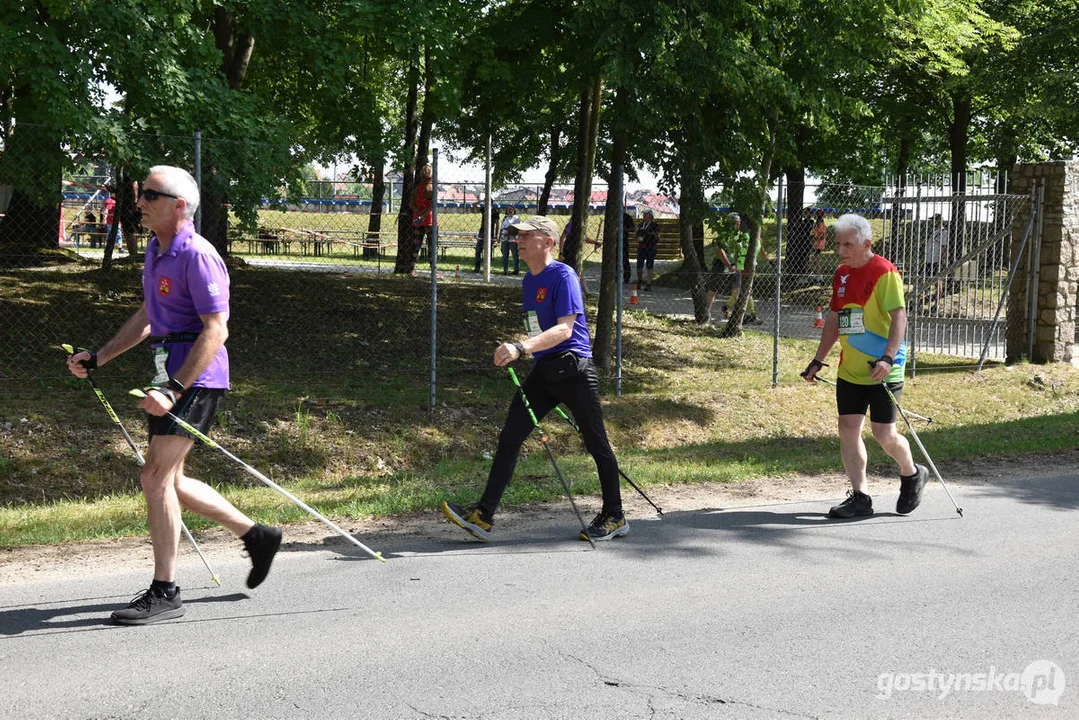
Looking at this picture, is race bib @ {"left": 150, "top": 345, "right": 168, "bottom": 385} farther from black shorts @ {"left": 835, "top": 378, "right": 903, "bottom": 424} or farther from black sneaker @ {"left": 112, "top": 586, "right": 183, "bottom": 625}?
black shorts @ {"left": 835, "top": 378, "right": 903, "bottom": 424}

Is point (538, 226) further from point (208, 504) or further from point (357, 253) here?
point (357, 253)

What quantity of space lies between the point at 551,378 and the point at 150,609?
2.70 meters

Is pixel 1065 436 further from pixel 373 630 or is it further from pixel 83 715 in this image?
pixel 83 715

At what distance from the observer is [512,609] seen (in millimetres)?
5668

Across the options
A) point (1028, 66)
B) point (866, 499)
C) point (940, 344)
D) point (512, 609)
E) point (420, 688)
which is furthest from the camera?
point (1028, 66)

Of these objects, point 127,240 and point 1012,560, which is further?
point 127,240

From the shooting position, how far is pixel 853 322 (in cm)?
779

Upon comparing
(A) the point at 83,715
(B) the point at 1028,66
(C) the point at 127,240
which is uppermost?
(B) the point at 1028,66

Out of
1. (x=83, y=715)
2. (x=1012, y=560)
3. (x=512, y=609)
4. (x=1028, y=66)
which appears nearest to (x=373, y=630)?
(x=512, y=609)

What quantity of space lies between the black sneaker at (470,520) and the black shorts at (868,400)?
2640 millimetres

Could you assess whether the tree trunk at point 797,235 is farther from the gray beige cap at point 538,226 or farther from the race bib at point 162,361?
the race bib at point 162,361

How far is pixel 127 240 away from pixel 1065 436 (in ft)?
52.6

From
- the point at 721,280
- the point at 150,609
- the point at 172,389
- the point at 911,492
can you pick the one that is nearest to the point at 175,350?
the point at 172,389

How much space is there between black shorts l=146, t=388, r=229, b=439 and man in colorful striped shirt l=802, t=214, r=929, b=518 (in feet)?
14.1
